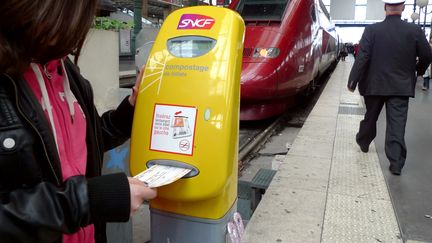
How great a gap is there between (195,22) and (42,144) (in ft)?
2.41

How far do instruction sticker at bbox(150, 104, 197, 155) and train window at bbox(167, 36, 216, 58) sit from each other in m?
0.19

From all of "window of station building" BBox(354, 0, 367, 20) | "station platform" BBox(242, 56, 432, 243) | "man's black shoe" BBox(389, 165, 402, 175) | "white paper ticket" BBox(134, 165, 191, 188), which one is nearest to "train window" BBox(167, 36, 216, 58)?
"white paper ticket" BBox(134, 165, 191, 188)

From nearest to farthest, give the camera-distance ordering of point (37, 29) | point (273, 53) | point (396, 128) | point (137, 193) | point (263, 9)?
point (37, 29) → point (137, 193) → point (396, 128) → point (273, 53) → point (263, 9)

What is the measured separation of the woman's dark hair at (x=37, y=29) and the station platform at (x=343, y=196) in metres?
1.67

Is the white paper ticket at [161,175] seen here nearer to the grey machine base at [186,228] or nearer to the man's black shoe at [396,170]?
the grey machine base at [186,228]

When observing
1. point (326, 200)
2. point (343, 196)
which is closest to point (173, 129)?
point (326, 200)

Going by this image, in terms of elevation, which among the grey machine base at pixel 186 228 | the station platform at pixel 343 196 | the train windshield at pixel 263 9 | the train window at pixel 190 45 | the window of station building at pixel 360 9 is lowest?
the station platform at pixel 343 196

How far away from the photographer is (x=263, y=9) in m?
6.12

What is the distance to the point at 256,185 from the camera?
A: 2984 millimetres

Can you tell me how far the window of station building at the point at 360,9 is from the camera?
43.2 m

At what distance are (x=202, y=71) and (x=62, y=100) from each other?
0.47 m

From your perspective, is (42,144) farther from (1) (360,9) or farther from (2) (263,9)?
(1) (360,9)

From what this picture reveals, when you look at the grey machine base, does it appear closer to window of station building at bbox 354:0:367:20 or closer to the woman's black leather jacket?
the woman's black leather jacket

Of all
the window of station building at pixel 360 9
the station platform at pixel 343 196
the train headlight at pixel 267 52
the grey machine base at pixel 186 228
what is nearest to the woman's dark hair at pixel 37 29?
the grey machine base at pixel 186 228
